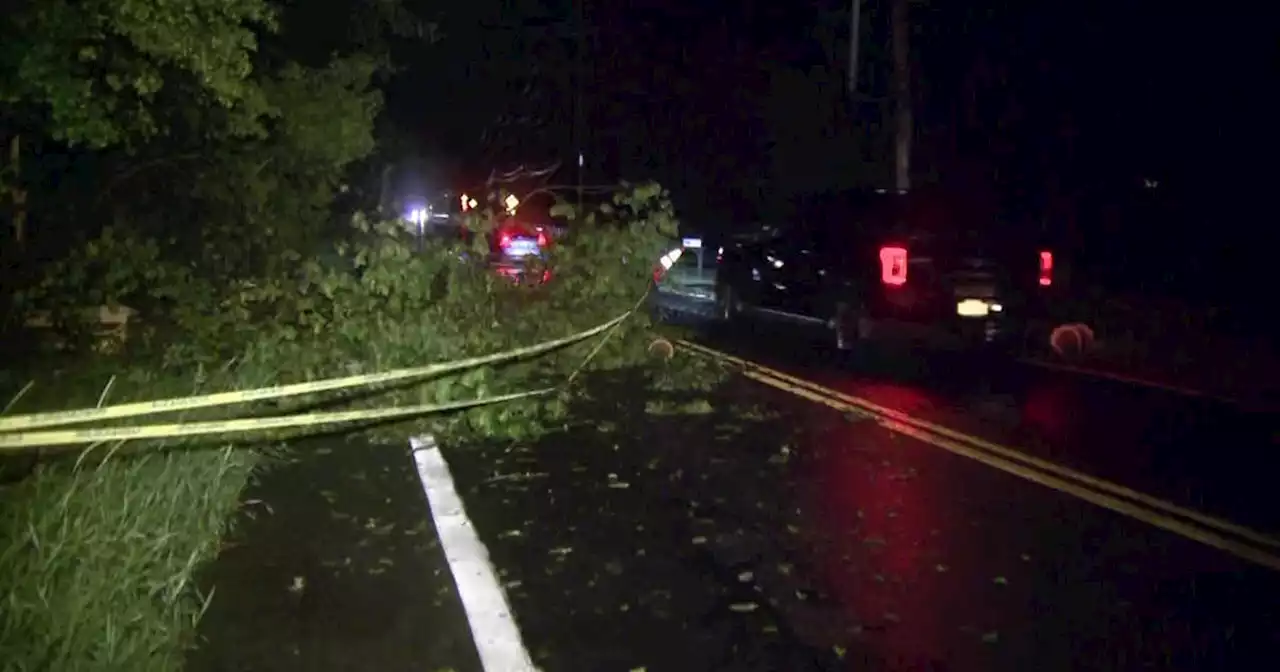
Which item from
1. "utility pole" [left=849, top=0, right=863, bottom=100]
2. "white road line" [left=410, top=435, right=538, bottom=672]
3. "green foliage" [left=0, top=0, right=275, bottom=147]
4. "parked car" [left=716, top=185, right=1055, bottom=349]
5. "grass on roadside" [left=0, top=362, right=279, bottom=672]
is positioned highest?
"utility pole" [left=849, top=0, right=863, bottom=100]

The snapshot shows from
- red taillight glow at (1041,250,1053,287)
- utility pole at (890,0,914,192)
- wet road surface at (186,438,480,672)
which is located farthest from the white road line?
utility pole at (890,0,914,192)

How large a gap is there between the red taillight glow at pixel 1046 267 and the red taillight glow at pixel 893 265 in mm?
1487

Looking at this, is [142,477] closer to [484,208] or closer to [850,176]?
[484,208]

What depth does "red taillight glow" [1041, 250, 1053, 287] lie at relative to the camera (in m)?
14.3

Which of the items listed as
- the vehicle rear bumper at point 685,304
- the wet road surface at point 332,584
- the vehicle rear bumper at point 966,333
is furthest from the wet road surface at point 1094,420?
the vehicle rear bumper at point 685,304

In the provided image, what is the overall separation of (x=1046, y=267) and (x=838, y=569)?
8.64 metres

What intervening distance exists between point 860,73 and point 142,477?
2200 centimetres

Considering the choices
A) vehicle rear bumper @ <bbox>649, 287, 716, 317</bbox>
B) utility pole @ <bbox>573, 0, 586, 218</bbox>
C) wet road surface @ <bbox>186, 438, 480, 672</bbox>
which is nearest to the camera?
wet road surface @ <bbox>186, 438, 480, 672</bbox>

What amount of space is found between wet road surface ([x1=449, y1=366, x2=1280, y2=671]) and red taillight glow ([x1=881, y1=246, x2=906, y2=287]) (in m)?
4.65

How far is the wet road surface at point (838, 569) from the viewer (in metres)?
5.39

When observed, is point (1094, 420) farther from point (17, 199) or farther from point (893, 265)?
point (17, 199)

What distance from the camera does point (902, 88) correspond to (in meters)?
21.2

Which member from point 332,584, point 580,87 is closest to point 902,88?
point 580,87

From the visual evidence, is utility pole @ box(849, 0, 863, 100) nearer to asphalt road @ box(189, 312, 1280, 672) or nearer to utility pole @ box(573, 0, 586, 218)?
utility pole @ box(573, 0, 586, 218)
